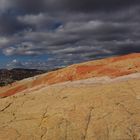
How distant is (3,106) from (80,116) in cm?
695

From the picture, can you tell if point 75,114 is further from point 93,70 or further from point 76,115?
point 93,70

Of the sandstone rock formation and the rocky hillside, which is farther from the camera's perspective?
Result: the sandstone rock formation

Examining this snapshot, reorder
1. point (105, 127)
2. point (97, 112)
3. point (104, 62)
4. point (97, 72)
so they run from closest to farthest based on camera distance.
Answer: point (105, 127) < point (97, 112) < point (97, 72) < point (104, 62)

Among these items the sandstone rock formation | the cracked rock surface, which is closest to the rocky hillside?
the cracked rock surface

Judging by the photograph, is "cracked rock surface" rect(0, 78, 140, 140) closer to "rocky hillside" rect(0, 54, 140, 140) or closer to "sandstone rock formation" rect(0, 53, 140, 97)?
"rocky hillside" rect(0, 54, 140, 140)

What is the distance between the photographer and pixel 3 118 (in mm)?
26234

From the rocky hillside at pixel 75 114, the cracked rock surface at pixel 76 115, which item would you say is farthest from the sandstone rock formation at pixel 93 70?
the cracked rock surface at pixel 76 115

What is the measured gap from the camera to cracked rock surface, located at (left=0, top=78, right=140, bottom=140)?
2327 centimetres

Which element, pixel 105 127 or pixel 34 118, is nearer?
pixel 105 127

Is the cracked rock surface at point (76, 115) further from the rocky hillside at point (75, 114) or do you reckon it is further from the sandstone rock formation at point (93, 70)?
the sandstone rock formation at point (93, 70)

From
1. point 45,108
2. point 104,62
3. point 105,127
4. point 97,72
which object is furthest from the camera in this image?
point 104,62

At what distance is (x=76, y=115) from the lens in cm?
2497

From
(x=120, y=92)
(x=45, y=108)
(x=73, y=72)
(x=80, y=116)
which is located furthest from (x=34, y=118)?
(x=73, y=72)

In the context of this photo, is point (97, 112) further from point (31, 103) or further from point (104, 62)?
point (104, 62)
